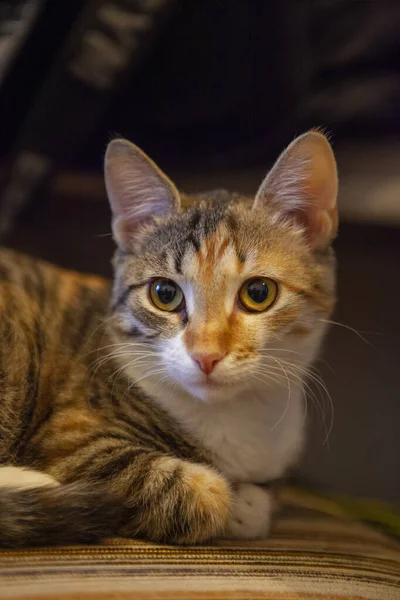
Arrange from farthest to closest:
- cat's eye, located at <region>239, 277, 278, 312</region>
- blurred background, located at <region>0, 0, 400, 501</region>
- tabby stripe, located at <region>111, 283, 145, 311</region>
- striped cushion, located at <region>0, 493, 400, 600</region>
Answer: blurred background, located at <region>0, 0, 400, 501</region> → tabby stripe, located at <region>111, 283, 145, 311</region> → cat's eye, located at <region>239, 277, 278, 312</region> → striped cushion, located at <region>0, 493, 400, 600</region>

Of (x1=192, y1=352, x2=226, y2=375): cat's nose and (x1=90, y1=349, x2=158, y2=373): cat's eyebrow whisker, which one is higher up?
(x1=192, y1=352, x2=226, y2=375): cat's nose

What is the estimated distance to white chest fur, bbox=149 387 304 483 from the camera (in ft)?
3.14

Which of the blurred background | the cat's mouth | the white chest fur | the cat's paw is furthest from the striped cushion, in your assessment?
the blurred background

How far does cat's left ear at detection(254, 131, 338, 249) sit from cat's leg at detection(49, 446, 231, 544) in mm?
455

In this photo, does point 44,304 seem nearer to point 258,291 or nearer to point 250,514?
point 258,291

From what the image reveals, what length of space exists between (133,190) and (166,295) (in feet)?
0.73

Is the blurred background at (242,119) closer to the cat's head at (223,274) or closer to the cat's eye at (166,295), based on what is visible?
the cat's head at (223,274)

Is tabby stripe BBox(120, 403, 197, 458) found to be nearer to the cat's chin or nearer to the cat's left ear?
the cat's chin

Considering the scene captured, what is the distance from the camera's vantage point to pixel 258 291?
924 millimetres

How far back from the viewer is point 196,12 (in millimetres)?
1273

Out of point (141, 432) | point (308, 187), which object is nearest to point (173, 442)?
point (141, 432)

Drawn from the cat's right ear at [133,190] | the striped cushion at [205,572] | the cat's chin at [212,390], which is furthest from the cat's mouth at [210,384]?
the cat's right ear at [133,190]

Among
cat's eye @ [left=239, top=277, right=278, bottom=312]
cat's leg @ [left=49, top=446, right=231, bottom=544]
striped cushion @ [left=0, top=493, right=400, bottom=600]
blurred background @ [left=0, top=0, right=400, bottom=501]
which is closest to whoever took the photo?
striped cushion @ [left=0, top=493, right=400, bottom=600]

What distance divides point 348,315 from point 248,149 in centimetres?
49
